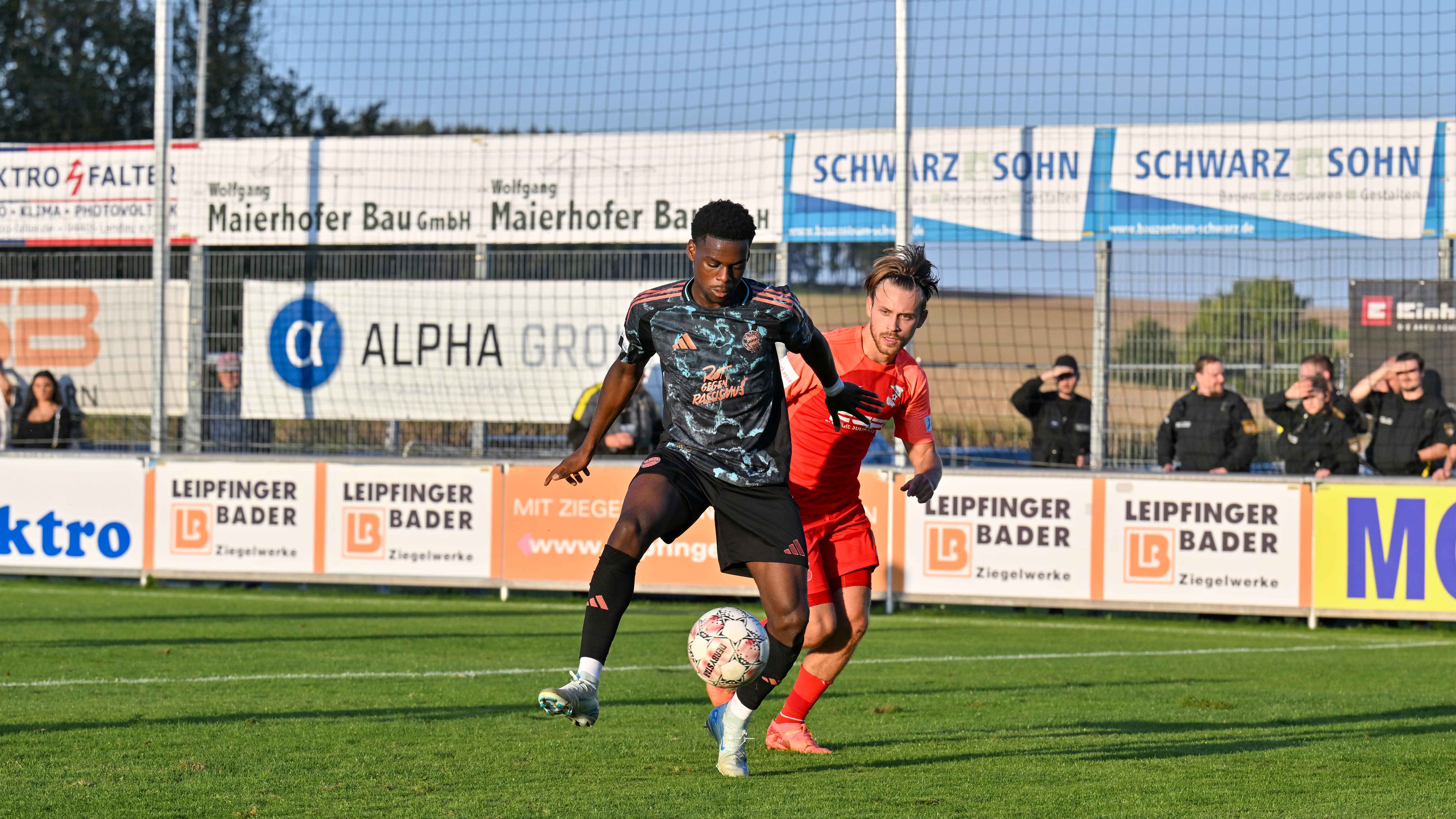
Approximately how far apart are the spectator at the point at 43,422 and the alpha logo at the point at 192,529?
5.46ft

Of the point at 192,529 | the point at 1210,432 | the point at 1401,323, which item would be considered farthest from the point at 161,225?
the point at 1401,323

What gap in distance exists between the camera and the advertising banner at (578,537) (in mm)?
13234

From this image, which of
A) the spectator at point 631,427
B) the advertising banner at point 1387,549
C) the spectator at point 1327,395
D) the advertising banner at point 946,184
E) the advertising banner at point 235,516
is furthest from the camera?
the advertising banner at point 946,184

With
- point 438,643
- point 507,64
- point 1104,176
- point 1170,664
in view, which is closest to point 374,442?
point 507,64

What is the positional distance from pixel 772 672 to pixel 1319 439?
8.11 m

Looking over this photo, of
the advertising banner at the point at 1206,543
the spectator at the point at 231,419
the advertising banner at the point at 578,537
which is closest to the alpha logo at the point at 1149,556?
the advertising banner at the point at 1206,543

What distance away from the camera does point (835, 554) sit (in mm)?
6527

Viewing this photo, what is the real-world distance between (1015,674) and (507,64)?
983cm

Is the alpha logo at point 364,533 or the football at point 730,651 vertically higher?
the football at point 730,651

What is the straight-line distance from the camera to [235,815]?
4.93 metres

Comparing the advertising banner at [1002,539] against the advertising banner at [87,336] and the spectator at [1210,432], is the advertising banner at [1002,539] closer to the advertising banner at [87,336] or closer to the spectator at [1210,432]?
the spectator at [1210,432]

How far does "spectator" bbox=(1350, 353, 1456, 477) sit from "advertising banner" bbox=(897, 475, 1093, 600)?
2.34 meters

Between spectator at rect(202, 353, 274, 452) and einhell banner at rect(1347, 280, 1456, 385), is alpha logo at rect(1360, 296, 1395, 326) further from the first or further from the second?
spectator at rect(202, 353, 274, 452)

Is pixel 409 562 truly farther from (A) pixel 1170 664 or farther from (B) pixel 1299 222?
(B) pixel 1299 222
